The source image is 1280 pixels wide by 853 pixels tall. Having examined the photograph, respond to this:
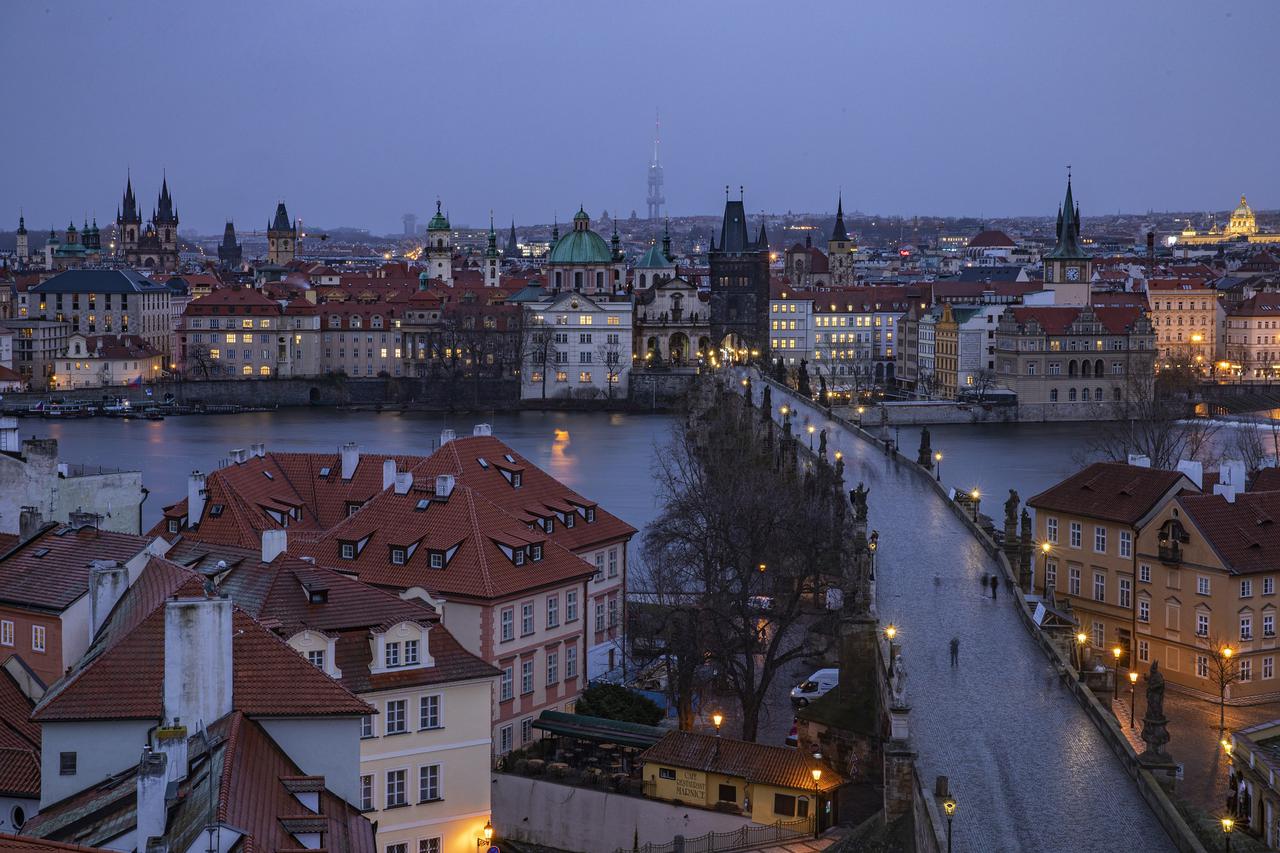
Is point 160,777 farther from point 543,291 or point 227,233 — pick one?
point 227,233

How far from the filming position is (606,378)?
205 feet

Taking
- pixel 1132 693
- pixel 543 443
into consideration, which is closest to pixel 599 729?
pixel 1132 693

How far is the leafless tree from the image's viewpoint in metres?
16.2

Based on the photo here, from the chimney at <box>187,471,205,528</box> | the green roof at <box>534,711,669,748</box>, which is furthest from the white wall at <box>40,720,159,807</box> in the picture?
the chimney at <box>187,471,205,528</box>

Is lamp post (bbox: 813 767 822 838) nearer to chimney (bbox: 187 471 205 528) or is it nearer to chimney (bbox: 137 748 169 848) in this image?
chimney (bbox: 137 748 169 848)

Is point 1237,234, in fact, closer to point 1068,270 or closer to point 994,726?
point 1068,270

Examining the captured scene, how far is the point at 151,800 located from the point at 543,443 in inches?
1508

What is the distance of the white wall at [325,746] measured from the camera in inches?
384

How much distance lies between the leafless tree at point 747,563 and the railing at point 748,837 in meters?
2.45

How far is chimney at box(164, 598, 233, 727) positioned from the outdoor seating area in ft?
16.2

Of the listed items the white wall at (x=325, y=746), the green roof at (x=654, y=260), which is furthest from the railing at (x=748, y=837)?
the green roof at (x=654, y=260)

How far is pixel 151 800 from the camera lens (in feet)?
26.9

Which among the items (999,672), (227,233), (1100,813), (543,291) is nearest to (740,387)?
(543,291)

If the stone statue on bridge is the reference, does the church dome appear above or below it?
above
